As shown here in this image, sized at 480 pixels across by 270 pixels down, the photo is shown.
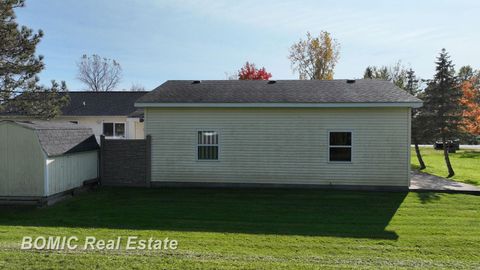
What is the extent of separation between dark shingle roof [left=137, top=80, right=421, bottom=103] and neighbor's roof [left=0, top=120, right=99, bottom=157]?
2.28 m

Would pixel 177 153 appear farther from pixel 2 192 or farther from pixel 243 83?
pixel 2 192

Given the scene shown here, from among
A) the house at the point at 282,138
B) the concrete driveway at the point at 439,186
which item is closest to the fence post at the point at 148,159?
the house at the point at 282,138

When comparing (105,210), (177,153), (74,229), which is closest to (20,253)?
(74,229)

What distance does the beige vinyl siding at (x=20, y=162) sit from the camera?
982 cm

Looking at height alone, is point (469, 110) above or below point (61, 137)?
above

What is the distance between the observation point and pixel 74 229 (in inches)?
293

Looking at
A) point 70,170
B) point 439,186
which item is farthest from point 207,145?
point 439,186

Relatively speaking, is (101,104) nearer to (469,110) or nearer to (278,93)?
(278,93)

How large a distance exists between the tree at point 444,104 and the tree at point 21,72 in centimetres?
1745

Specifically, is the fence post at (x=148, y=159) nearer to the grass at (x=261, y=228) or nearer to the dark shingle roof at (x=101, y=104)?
the grass at (x=261, y=228)

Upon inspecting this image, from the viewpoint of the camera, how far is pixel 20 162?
32.7 ft

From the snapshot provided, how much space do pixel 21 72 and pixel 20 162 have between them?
6.42m

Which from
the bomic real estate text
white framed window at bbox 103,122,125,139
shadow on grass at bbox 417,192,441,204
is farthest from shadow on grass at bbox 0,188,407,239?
white framed window at bbox 103,122,125,139

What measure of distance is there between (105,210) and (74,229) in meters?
1.87
